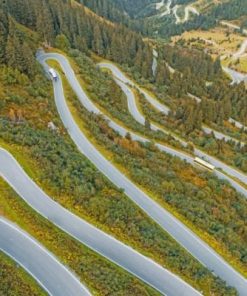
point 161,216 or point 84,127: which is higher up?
point 84,127

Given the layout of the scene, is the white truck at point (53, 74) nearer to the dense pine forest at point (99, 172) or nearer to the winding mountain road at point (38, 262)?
the dense pine forest at point (99, 172)

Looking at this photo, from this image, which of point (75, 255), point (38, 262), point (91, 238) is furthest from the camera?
point (91, 238)

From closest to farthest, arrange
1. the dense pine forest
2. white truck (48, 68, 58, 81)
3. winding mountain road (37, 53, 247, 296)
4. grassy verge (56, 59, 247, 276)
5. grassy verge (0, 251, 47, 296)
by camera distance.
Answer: grassy verge (0, 251, 47, 296) → the dense pine forest → winding mountain road (37, 53, 247, 296) → grassy verge (56, 59, 247, 276) → white truck (48, 68, 58, 81)

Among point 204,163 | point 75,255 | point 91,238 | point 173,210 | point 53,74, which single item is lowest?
point 75,255

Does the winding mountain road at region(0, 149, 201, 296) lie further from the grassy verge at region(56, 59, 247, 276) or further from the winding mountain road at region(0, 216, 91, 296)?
the grassy verge at region(56, 59, 247, 276)

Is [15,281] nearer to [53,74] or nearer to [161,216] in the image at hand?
[161,216]

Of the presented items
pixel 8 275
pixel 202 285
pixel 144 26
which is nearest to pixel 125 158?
pixel 202 285

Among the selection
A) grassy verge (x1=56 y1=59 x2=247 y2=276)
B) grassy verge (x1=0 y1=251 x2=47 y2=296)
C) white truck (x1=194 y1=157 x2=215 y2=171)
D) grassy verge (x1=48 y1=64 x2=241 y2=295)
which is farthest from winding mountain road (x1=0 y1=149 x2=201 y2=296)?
white truck (x1=194 y1=157 x2=215 y2=171)

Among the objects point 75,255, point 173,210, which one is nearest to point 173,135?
point 173,210

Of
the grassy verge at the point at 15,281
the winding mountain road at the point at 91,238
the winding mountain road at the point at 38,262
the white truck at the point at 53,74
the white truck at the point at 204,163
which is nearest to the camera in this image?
the grassy verge at the point at 15,281

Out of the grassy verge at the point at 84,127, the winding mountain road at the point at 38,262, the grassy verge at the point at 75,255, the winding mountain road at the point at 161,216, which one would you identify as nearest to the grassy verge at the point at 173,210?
the grassy verge at the point at 84,127
